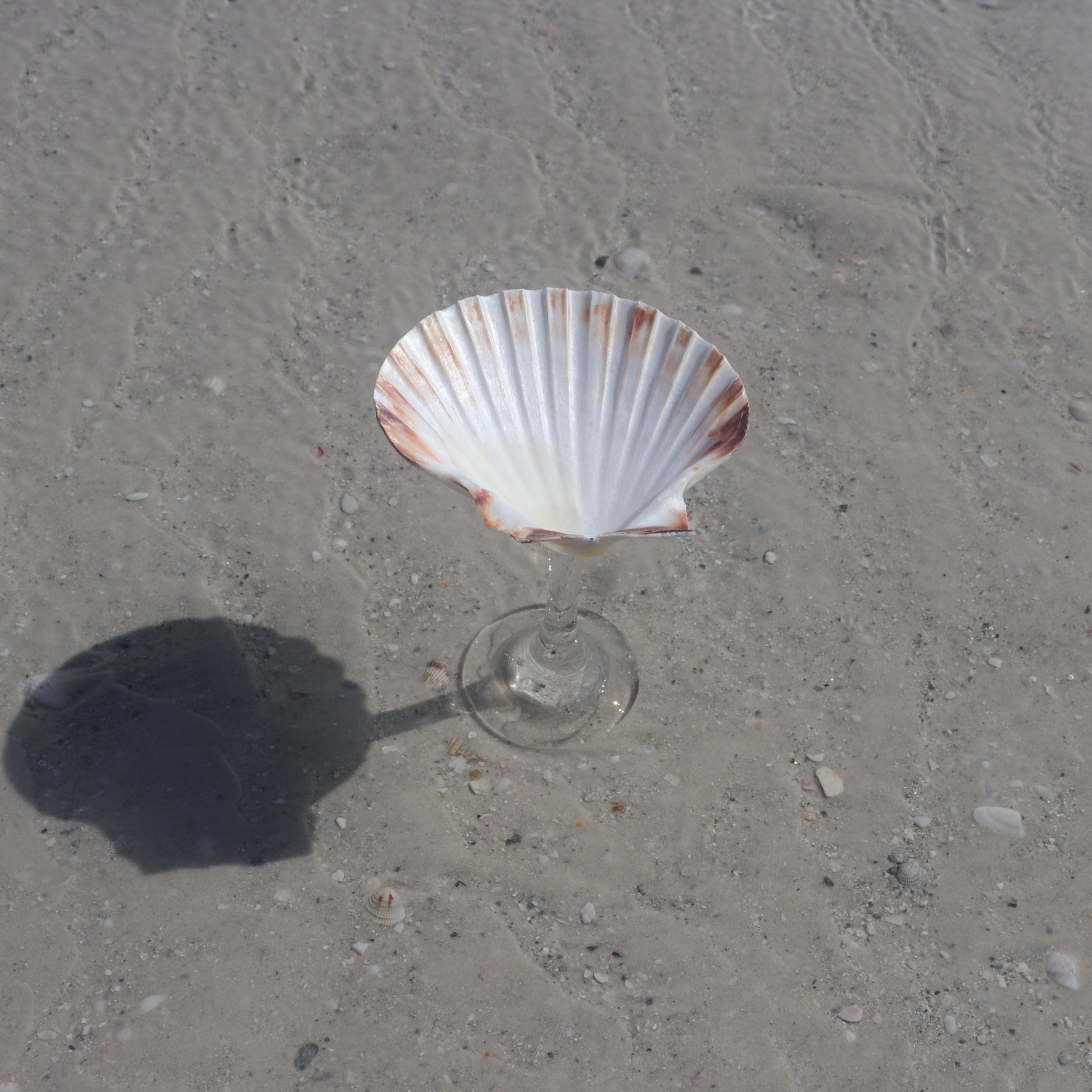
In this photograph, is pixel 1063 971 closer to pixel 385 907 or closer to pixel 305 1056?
pixel 385 907

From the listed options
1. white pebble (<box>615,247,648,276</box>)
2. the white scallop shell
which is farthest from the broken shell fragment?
white pebble (<box>615,247,648,276</box>)

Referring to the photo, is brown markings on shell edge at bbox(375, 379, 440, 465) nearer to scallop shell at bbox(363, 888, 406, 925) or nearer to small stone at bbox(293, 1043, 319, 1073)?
scallop shell at bbox(363, 888, 406, 925)

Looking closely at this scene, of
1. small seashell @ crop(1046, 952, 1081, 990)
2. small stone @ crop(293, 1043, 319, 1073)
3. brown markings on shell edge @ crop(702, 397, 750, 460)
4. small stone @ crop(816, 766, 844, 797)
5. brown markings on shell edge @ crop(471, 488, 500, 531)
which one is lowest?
small stone @ crop(293, 1043, 319, 1073)

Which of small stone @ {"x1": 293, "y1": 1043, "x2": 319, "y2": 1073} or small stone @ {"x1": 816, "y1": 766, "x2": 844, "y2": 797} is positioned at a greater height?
small stone @ {"x1": 816, "y1": 766, "x2": 844, "y2": 797}

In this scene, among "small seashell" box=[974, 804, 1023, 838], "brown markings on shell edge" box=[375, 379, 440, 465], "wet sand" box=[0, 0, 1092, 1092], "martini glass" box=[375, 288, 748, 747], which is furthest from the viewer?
"small seashell" box=[974, 804, 1023, 838]

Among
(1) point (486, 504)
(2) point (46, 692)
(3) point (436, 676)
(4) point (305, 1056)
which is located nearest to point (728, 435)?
(1) point (486, 504)

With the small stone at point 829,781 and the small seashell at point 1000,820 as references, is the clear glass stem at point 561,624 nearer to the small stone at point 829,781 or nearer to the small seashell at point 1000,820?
the small stone at point 829,781

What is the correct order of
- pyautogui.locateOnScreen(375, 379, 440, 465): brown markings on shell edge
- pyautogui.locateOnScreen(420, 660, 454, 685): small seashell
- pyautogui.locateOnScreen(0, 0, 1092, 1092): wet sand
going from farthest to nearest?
pyautogui.locateOnScreen(420, 660, 454, 685): small seashell → pyautogui.locateOnScreen(0, 0, 1092, 1092): wet sand → pyautogui.locateOnScreen(375, 379, 440, 465): brown markings on shell edge

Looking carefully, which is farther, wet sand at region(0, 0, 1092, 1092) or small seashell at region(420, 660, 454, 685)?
small seashell at region(420, 660, 454, 685)
